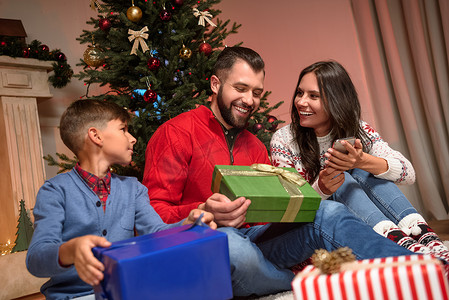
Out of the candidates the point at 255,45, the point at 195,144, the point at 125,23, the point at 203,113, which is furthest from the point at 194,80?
the point at 255,45

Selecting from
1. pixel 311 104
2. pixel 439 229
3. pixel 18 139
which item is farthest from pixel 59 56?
pixel 439 229

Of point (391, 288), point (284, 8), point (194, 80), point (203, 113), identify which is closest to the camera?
point (391, 288)

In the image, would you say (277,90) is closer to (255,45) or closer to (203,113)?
(255,45)

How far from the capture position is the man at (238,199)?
1.27 meters

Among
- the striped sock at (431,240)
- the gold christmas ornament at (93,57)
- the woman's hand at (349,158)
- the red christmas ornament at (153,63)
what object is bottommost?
the striped sock at (431,240)

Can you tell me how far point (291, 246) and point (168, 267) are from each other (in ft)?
2.13

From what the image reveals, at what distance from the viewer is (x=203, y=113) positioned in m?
1.91

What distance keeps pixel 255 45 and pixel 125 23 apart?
2125 mm

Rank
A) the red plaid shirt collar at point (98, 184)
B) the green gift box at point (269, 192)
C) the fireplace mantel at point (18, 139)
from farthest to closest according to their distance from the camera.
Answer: the fireplace mantel at point (18, 139) → the red plaid shirt collar at point (98, 184) → the green gift box at point (269, 192)

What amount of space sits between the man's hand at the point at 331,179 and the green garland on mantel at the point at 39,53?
8.44 ft

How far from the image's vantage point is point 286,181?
1.35 metres

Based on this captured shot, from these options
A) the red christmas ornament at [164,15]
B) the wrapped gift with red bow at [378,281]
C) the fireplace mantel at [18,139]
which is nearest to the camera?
the wrapped gift with red bow at [378,281]

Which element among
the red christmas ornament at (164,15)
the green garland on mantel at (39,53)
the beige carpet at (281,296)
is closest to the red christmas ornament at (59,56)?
the green garland on mantel at (39,53)

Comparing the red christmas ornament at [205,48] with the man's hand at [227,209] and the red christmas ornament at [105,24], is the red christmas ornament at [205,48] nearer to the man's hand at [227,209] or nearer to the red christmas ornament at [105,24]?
the red christmas ornament at [105,24]
